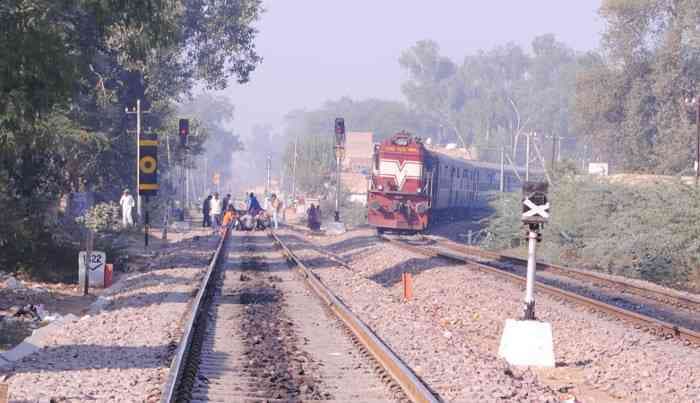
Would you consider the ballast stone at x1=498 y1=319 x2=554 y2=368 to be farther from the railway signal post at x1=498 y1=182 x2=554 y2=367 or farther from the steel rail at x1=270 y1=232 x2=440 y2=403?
the steel rail at x1=270 y1=232 x2=440 y2=403

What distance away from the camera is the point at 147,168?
31.4m

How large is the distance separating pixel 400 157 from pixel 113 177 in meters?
16.9

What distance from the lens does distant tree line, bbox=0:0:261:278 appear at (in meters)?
15.0

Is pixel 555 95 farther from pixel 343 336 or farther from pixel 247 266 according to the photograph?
pixel 343 336

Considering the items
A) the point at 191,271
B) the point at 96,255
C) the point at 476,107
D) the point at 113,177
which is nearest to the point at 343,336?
the point at 96,255

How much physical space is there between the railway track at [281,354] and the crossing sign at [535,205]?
2509 mm

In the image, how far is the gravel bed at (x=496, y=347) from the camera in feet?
35.7

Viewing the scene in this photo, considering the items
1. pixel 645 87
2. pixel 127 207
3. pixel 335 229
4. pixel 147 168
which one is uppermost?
pixel 645 87

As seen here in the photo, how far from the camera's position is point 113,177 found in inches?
2077

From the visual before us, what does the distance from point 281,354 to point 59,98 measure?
618cm

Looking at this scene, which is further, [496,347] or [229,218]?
[229,218]

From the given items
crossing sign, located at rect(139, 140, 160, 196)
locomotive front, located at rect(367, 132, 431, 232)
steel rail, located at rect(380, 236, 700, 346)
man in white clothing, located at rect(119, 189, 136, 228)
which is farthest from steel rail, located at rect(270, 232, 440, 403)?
locomotive front, located at rect(367, 132, 431, 232)

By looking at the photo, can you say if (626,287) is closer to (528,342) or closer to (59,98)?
(528,342)

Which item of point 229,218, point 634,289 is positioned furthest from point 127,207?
point 634,289
